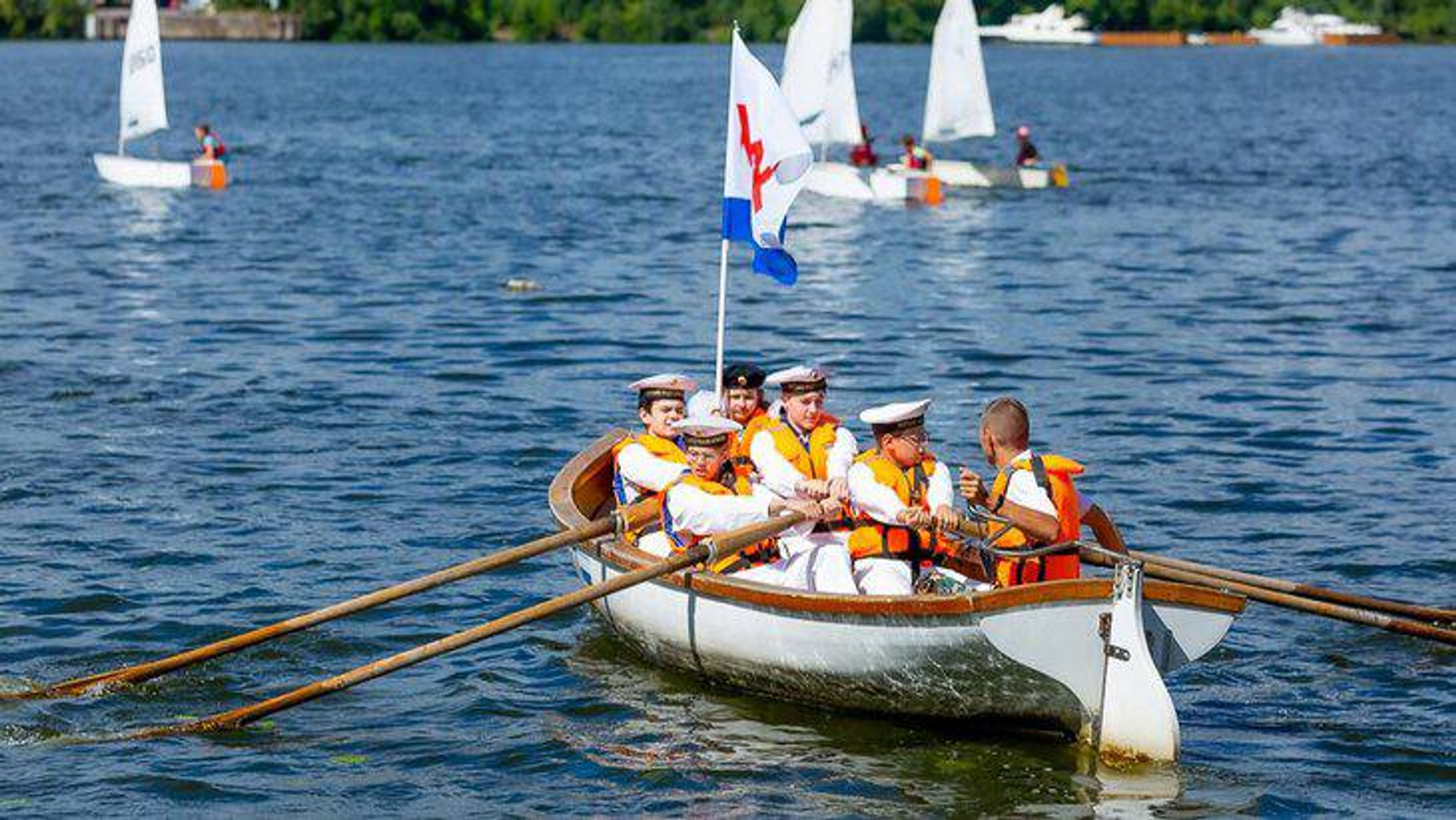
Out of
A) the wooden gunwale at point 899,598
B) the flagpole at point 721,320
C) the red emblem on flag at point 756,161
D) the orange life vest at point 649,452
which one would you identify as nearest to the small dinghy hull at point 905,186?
the flagpole at point 721,320

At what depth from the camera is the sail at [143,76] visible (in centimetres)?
5462

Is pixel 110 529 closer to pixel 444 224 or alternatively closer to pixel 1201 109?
pixel 444 224

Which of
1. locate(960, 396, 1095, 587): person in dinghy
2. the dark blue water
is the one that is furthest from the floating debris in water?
locate(960, 396, 1095, 587): person in dinghy

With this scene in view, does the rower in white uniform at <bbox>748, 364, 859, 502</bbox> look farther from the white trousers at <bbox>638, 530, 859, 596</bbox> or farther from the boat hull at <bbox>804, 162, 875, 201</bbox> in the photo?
the boat hull at <bbox>804, 162, 875, 201</bbox>

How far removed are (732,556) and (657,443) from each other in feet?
4.34

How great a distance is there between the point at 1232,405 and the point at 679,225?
23.1 meters

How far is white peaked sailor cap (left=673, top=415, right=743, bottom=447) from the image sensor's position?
52.7ft

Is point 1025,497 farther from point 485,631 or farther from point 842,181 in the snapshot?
point 842,181

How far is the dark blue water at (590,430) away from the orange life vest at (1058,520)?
111cm

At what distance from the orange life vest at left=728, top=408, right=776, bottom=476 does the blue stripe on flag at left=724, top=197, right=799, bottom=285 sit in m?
1.44

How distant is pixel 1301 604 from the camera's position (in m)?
15.1

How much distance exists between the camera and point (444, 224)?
163 feet

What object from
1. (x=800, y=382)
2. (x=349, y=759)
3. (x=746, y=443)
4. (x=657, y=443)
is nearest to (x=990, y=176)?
(x=746, y=443)

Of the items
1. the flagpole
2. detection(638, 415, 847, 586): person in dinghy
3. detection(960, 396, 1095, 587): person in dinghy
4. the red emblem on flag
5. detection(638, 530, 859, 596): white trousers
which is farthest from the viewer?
the red emblem on flag
